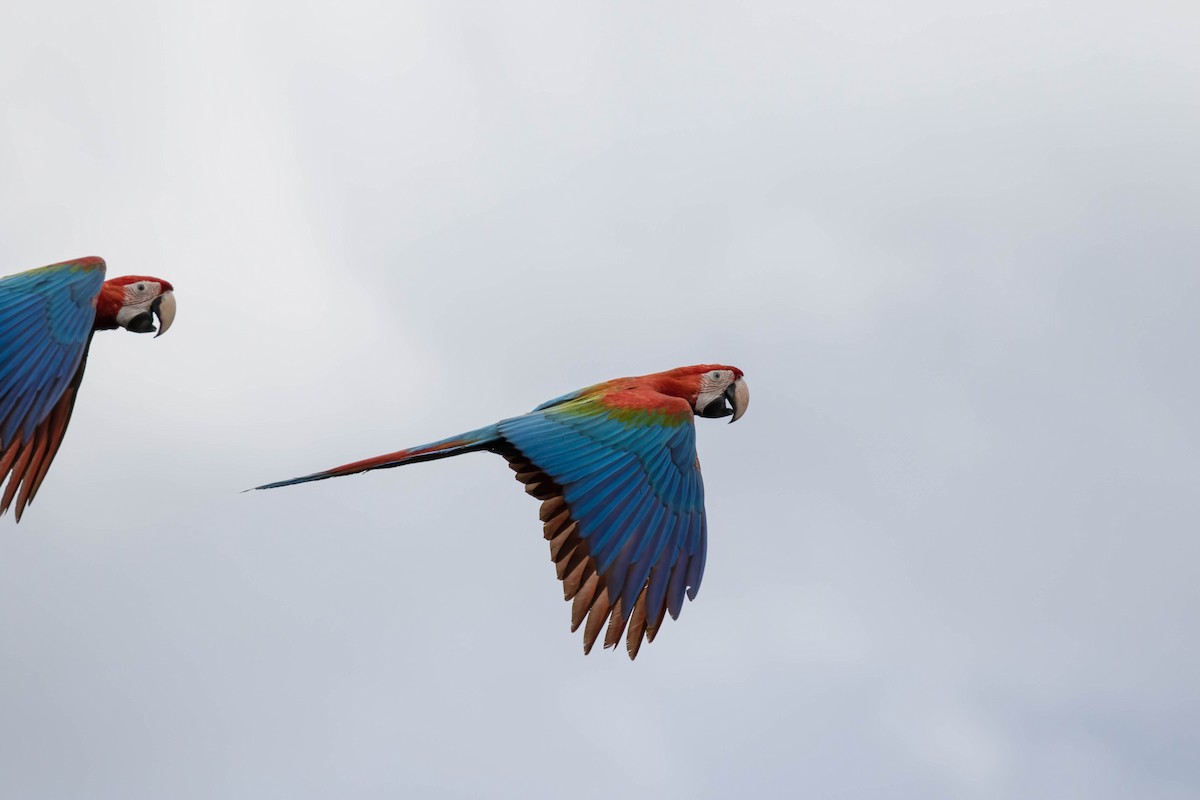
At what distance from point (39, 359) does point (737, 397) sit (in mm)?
4783

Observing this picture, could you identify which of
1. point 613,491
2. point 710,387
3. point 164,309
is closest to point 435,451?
point 613,491

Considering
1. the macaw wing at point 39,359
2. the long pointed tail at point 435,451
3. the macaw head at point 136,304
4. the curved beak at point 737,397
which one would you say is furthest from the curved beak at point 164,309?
the curved beak at point 737,397

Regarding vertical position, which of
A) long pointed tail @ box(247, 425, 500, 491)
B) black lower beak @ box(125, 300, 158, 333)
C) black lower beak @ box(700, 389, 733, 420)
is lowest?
black lower beak @ box(700, 389, 733, 420)

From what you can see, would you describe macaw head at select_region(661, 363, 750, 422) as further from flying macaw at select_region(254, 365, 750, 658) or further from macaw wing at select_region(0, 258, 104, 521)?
macaw wing at select_region(0, 258, 104, 521)

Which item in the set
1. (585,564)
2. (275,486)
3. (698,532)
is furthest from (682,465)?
(275,486)

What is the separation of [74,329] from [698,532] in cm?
456

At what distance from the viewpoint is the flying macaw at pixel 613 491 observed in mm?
9438

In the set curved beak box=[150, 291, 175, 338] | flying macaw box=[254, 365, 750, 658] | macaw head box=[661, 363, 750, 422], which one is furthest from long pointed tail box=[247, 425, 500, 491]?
curved beak box=[150, 291, 175, 338]

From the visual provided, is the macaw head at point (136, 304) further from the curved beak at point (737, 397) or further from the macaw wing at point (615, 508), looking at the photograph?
the curved beak at point (737, 397)

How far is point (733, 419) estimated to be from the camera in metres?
11.6

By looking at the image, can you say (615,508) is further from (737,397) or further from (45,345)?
(45,345)

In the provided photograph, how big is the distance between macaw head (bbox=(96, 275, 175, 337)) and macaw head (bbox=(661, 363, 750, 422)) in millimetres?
4025

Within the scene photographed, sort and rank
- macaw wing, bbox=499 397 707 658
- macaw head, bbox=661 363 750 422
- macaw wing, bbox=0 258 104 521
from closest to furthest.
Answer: macaw wing, bbox=499 397 707 658, macaw wing, bbox=0 258 104 521, macaw head, bbox=661 363 750 422

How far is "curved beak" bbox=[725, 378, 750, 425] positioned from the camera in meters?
11.6
